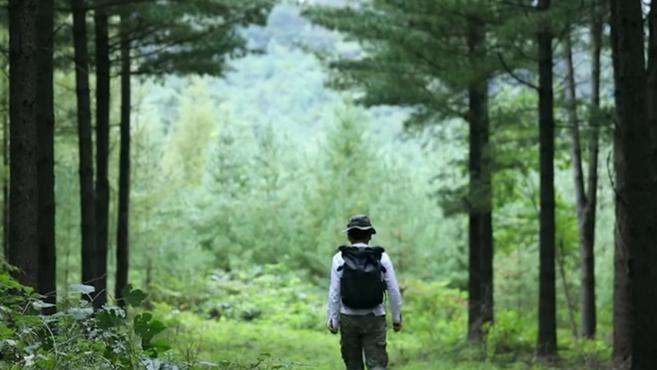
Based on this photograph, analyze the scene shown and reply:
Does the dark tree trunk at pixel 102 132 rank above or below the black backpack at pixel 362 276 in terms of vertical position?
above

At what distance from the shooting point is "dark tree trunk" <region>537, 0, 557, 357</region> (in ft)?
36.9

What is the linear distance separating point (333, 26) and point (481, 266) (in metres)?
5.10

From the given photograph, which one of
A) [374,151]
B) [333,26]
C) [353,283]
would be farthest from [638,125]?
[374,151]

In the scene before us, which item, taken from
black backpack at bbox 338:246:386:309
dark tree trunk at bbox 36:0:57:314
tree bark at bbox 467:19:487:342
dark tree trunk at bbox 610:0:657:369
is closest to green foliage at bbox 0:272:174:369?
black backpack at bbox 338:246:386:309

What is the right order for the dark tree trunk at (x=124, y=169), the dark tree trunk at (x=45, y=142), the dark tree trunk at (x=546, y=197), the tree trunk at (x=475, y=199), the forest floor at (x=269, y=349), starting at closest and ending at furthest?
1. the dark tree trunk at (x=45, y=142)
2. the forest floor at (x=269, y=349)
3. the dark tree trunk at (x=546, y=197)
4. the tree trunk at (x=475, y=199)
5. the dark tree trunk at (x=124, y=169)

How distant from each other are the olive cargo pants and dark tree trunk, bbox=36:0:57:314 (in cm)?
328

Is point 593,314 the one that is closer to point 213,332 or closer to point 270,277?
point 213,332

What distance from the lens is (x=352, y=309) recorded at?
6.83 metres

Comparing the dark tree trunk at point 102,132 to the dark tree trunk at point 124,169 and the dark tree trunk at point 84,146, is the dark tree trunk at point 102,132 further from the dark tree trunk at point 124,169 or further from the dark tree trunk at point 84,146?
the dark tree trunk at point 84,146

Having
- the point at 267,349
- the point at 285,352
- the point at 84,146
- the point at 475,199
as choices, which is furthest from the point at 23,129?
the point at 475,199

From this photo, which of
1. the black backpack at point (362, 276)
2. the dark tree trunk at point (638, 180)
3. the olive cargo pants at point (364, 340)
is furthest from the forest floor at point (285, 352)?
the dark tree trunk at point (638, 180)

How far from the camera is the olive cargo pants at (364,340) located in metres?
6.84

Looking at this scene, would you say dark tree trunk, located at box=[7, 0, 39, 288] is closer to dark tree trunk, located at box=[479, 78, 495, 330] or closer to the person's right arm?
the person's right arm

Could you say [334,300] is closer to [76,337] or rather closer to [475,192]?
[76,337]
